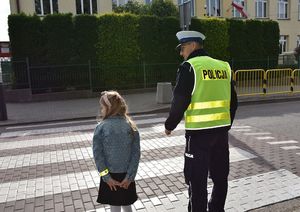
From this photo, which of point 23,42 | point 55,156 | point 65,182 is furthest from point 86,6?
point 65,182

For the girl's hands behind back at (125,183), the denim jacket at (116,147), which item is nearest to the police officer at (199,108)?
the denim jacket at (116,147)

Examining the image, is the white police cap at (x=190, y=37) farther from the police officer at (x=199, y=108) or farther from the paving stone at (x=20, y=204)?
the paving stone at (x=20, y=204)

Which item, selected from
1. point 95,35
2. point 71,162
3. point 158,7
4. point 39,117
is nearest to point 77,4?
point 158,7

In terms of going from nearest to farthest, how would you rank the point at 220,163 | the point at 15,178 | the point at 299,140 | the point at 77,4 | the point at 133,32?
the point at 220,163, the point at 15,178, the point at 299,140, the point at 133,32, the point at 77,4

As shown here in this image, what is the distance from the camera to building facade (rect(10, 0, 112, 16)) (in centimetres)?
2178

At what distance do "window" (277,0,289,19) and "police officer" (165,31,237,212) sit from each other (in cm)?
3308

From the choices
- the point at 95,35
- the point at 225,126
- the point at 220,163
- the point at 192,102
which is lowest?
the point at 220,163

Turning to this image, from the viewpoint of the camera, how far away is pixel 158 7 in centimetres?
2144

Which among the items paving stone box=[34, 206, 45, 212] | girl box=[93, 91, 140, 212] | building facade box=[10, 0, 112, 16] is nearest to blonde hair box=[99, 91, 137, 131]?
girl box=[93, 91, 140, 212]

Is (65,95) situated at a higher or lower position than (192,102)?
lower

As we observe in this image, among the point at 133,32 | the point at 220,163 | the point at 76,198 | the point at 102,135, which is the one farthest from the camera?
the point at 133,32

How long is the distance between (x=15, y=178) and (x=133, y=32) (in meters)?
12.2

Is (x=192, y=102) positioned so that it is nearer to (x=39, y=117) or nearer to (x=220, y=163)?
(x=220, y=163)

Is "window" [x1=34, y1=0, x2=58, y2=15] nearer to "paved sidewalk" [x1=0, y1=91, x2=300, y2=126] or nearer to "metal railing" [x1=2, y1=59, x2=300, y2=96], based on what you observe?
"metal railing" [x1=2, y1=59, x2=300, y2=96]
